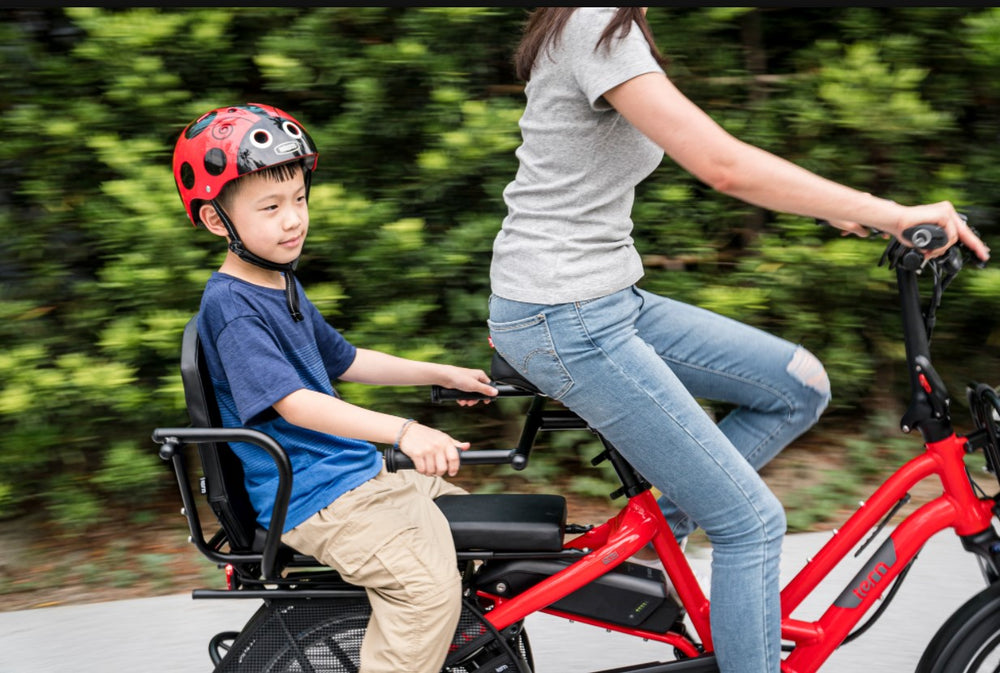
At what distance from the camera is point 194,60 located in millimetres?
3861

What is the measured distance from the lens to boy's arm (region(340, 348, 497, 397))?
2.46 m

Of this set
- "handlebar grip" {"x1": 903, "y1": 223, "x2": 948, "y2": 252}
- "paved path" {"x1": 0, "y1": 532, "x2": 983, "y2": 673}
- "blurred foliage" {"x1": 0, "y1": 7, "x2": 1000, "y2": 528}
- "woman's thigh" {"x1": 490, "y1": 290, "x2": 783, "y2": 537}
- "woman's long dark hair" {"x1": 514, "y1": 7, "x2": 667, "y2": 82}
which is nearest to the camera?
"woman's long dark hair" {"x1": 514, "y1": 7, "x2": 667, "y2": 82}

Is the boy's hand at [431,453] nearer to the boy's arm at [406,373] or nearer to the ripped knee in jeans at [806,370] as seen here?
the boy's arm at [406,373]

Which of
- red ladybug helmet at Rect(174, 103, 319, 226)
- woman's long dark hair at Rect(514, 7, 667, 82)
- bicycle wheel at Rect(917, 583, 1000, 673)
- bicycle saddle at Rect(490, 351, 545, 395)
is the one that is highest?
woman's long dark hair at Rect(514, 7, 667, 82)

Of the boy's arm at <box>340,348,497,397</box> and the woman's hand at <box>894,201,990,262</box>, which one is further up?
the woman's hand at <box>894,201,990,262</box>

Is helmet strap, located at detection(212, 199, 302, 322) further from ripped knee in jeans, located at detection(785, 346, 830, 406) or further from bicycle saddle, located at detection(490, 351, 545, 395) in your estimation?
ripped knee in jeans, located at detection(785, 346, 830, 406)

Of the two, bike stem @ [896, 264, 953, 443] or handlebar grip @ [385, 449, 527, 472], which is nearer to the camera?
handlebar grip @ [385, 449, 527, 472]

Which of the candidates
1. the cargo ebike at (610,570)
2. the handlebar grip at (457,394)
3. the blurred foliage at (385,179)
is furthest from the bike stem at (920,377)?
the blurred foliage at (385,179)

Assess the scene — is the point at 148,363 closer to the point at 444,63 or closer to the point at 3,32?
the point at 3,32

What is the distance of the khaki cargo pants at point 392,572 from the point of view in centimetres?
210

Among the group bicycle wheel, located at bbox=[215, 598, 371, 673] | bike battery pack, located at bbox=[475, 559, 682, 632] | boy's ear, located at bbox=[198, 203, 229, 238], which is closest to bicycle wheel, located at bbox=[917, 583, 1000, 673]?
bike battery pack, located at bbox=[475, 559, 682, 632]

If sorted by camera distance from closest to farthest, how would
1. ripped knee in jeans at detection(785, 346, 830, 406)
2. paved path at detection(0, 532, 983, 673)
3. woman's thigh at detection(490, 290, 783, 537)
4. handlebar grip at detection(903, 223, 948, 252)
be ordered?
handlebar grip at detection(903, 223, 948, 252)
woman's thigh at detection(490, 290, 783, 537)
ripped knee in jeans at detection(785, 346, 830, 406)
paved path at detection(0, 532, 983, 673)

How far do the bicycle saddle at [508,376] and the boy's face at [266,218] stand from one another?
51cm

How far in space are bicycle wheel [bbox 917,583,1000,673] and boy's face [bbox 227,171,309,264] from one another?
1.65 meters
